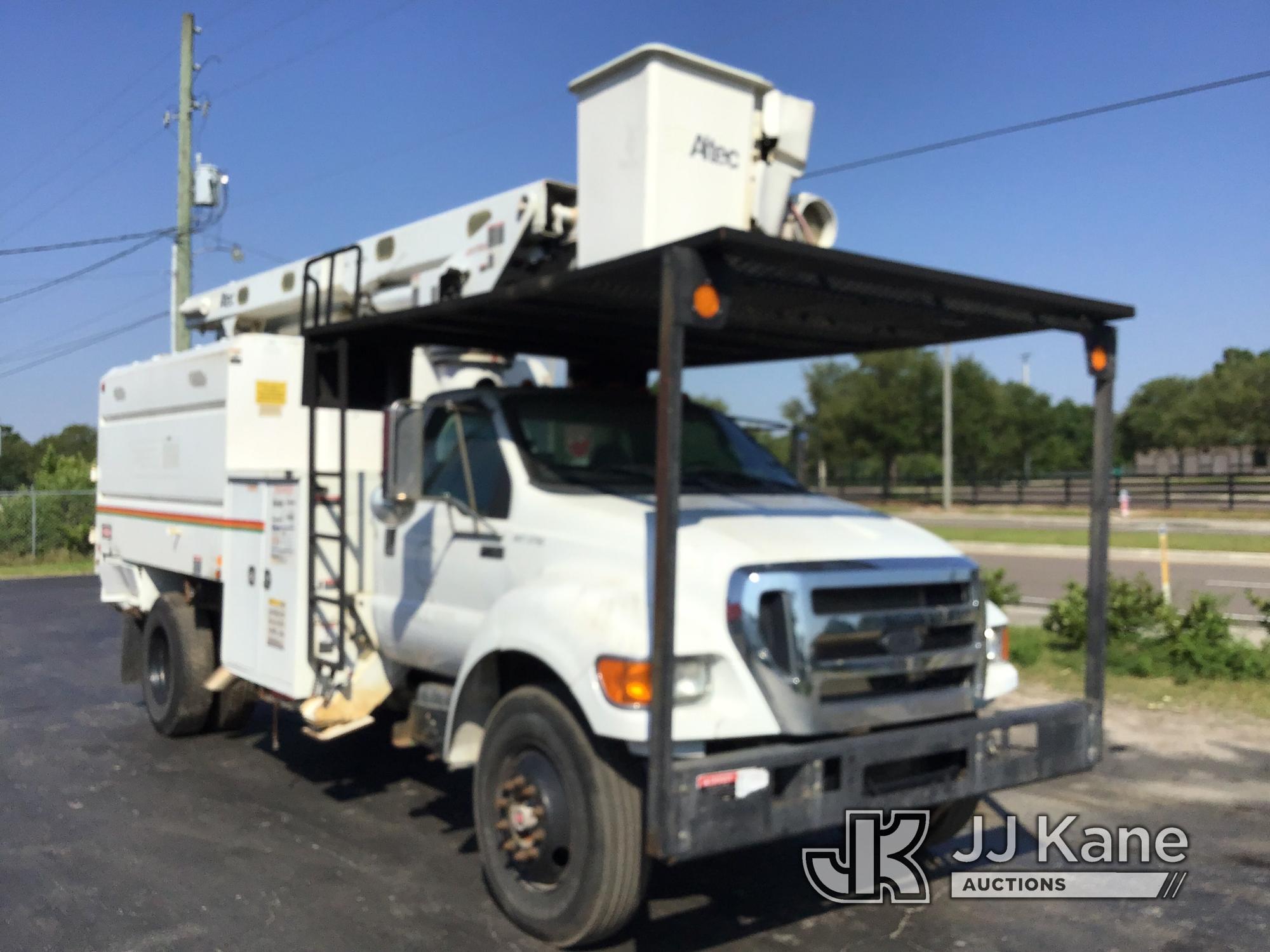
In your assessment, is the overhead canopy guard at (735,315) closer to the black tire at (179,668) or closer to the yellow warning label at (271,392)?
the yellow warning label at (271,392)

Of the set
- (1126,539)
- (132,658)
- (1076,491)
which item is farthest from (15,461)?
(132,658)

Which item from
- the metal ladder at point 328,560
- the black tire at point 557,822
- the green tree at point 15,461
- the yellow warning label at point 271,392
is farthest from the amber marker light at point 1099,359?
the green tree at point 15,461

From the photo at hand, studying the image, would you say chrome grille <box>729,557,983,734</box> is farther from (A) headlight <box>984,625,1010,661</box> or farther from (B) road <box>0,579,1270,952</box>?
(B) road <box>0,579,1270,952</box>

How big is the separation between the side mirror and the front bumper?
1.99m

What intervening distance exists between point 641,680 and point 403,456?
5.78ft

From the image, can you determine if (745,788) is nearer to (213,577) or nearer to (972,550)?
(213,577)

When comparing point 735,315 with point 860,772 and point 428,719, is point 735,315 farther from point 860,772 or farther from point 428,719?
point 428,719

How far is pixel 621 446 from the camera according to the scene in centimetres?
577

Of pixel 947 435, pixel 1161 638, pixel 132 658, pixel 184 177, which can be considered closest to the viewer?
pixel 132 658

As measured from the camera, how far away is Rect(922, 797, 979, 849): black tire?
5367 millimetres

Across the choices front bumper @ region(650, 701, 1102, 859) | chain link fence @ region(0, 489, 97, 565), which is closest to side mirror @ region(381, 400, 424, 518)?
front bumper @ region(650, 701, 1102, 859)

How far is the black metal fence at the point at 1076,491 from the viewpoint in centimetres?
3672

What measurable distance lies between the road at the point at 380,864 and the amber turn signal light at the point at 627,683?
3.71 feet

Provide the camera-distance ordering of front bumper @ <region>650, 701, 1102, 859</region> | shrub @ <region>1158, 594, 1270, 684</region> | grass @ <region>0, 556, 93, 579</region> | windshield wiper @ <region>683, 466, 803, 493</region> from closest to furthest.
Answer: front bumper @ <region>650, 701, 1102, 859</region>, windshield wiper @ <region>683, 466, 803, 493</region>, shrub @ <region>1158, 594, 1270, 684</region>, grass @ <region>0, 556, 93, 579</region>
